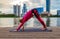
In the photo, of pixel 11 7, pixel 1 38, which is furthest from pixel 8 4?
pixel 1 38

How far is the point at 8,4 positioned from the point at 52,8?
3.24 meters

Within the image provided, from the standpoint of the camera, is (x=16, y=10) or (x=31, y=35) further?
(x=16, y=10)

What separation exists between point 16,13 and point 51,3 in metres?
2.57

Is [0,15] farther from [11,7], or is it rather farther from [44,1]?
[44,1]

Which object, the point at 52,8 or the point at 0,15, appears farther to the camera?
the point at 0,15

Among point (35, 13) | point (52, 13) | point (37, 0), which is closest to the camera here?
point (35, 13)

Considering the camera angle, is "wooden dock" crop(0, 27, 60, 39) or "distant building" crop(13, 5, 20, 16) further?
"distant building" crop(13, 5, 20, 16)

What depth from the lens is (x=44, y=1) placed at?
14.5 m

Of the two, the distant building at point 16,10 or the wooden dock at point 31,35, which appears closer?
the wooden dock at point 31,35

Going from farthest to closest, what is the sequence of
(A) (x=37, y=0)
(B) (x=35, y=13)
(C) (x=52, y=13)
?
(C) (x=52, y=13), (A) (x=37, y=0), (B) (x=35, y=13)

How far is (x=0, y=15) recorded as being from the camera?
49.4 ft

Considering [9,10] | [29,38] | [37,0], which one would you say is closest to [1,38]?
[29,38]

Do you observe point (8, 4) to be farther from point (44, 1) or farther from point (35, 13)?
point (35, 13)

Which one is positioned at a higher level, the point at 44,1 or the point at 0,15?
the point at 44,1
